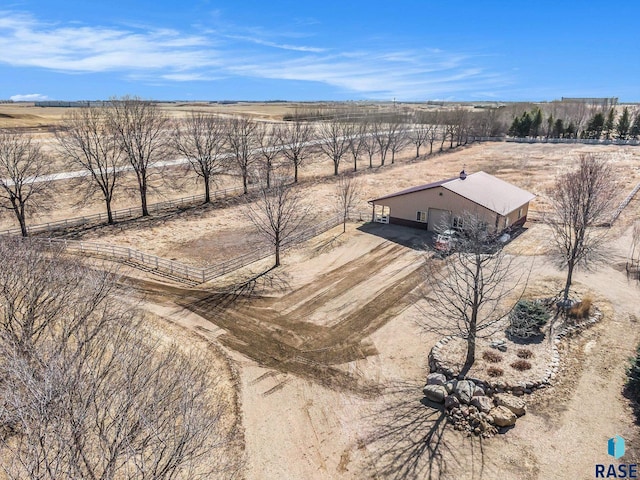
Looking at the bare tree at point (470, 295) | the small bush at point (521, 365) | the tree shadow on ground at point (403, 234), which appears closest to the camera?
the bare tree at point (470, 295)

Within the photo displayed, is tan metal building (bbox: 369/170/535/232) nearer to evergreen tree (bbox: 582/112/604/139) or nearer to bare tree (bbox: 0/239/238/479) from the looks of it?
bare tree (bbox: 0/239/238/479)

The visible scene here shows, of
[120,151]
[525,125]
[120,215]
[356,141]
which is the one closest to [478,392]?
[120,215]

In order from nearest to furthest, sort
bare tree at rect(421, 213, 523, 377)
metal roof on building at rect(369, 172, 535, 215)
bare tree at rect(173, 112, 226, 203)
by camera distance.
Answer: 1. bare tree at rect(421, 213, 523, 377)
2. metal roof on building at rect(369, 172, 535, 215)
3. bare tree at rect(173, 112, 226, 203)

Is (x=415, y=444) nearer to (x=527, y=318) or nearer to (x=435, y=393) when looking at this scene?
(x=435, y=393)

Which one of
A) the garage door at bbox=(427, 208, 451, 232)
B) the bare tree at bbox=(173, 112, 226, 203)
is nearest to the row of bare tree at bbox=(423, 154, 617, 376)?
the garage door at bbox=(427, 208, 451, 232)

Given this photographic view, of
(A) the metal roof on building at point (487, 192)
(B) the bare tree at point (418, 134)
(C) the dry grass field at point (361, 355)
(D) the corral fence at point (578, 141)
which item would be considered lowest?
(C) the dry grass field at point (361, 355)

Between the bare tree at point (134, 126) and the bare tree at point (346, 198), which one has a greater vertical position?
the bare tree at point (134, 126)

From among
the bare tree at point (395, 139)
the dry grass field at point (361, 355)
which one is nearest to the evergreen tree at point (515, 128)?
the bare tree at point (395, 139)

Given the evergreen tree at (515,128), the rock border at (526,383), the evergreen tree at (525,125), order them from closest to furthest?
the rock border at (526,383)
the evergreen tree at (525,125)
the evergreen tree at (515,128)

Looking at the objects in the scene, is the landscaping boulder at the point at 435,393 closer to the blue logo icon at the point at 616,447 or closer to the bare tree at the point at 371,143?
the blue logo icon at the point at 616,447
